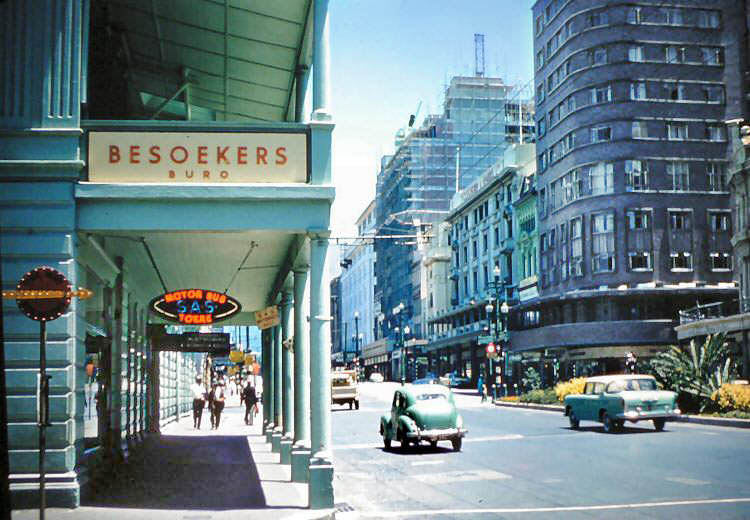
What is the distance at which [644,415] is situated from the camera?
27.1 metres

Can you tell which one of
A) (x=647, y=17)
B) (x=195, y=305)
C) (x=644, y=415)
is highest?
(x=647, y=17)

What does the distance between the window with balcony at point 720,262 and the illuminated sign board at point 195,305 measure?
2278 inches

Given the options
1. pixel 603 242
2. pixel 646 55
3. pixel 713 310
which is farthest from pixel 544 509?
pixel 646 55

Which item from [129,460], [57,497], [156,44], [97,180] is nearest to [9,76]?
[97,180]

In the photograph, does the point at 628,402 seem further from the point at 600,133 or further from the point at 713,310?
the point at 600,133

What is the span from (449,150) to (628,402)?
90.3 m

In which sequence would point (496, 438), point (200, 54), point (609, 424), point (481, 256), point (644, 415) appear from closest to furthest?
point (200, 54)
point (644, 415)
point (496, 438)
point (609, 424)
point (481, 256)

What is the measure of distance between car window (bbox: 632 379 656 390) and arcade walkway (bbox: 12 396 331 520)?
36.6ft

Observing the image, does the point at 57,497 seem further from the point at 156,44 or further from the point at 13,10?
the point at 156,44

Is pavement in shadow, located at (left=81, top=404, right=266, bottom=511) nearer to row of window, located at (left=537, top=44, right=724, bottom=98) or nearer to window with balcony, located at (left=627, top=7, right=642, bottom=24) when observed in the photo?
row of window, located at (left=537, top=44, right=724, bottom=98)

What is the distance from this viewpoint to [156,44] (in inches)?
685

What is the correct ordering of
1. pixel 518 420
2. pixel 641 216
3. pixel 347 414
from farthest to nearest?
1. pixel 641 216
2. pixel 347 414
3. pixel 518 420

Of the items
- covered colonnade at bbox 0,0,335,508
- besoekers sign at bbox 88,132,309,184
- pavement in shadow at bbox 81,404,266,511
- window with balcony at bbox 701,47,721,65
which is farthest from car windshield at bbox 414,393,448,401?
window with balcony at bbox 701,47,721,65

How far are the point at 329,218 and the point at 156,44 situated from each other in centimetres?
616
